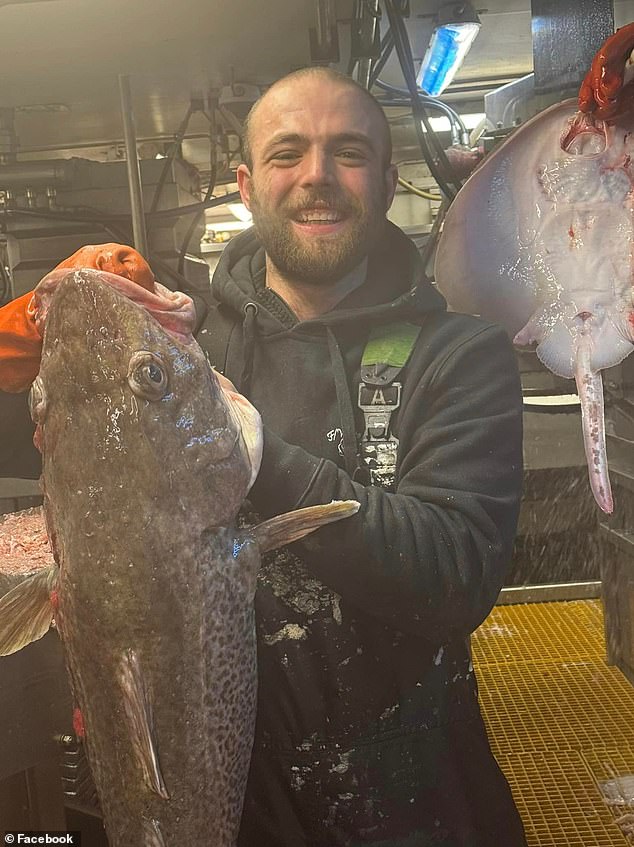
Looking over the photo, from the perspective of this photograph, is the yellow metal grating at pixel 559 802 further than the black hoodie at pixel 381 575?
Yes

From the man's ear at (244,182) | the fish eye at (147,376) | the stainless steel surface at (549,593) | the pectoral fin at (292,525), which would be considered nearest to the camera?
the fish eye at (147,376)

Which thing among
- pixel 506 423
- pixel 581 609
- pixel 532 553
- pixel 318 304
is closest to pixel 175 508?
pixel 318 304

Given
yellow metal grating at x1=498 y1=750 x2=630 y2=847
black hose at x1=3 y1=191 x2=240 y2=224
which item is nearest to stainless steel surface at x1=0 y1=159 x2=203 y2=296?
black hose at x1=3 y1=191 x2=240 y2=224

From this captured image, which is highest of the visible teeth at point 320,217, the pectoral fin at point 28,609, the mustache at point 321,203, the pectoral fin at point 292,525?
the mustache at point 321,203

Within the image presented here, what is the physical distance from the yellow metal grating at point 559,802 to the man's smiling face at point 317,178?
3.36 ft

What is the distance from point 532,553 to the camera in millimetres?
1334

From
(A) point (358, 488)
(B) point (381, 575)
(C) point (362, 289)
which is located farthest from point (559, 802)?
(C) point (362, 289)

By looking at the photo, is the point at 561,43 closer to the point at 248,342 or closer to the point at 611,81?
the point at 611,81

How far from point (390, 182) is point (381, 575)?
706 mm

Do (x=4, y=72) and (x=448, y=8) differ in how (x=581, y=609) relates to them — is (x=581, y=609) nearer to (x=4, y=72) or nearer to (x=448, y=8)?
(x=448, y=8)

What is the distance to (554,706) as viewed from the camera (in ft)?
4.48

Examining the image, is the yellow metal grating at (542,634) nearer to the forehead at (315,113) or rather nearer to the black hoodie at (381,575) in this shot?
the black hoodie at (381,575)

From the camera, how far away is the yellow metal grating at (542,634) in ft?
4.26

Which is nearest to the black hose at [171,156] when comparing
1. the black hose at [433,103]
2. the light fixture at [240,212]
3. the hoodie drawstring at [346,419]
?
the light fixture at [240,212]
